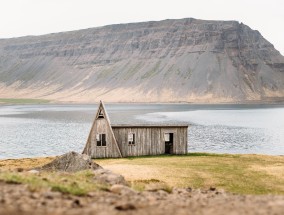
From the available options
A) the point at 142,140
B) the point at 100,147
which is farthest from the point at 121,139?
the point at 100,147

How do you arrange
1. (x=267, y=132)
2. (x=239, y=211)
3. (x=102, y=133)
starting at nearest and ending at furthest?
(x=239, y=211) → (x=102, y=133) → (x=267, y=132)

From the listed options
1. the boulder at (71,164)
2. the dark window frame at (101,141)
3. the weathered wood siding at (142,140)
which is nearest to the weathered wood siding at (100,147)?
the dark window frame at (101,141)

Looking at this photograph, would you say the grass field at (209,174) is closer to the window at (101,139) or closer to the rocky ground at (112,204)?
the window at (101,139)

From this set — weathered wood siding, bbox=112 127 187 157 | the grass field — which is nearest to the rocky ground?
the grass field

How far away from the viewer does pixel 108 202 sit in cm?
1417

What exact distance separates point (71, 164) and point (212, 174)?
10888 mm

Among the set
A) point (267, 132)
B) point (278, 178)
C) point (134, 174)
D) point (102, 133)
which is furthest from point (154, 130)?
point (267, 132)

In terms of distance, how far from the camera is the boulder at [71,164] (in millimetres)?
30734

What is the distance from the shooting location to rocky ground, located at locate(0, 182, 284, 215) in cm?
1251

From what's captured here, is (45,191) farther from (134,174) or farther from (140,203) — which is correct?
(134,174)

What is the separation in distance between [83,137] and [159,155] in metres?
41.7

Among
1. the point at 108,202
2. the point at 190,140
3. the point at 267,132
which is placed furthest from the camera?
the point at 267,132

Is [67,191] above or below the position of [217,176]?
above

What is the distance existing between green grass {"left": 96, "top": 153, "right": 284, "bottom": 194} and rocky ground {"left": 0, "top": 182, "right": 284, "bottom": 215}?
40.9ft
